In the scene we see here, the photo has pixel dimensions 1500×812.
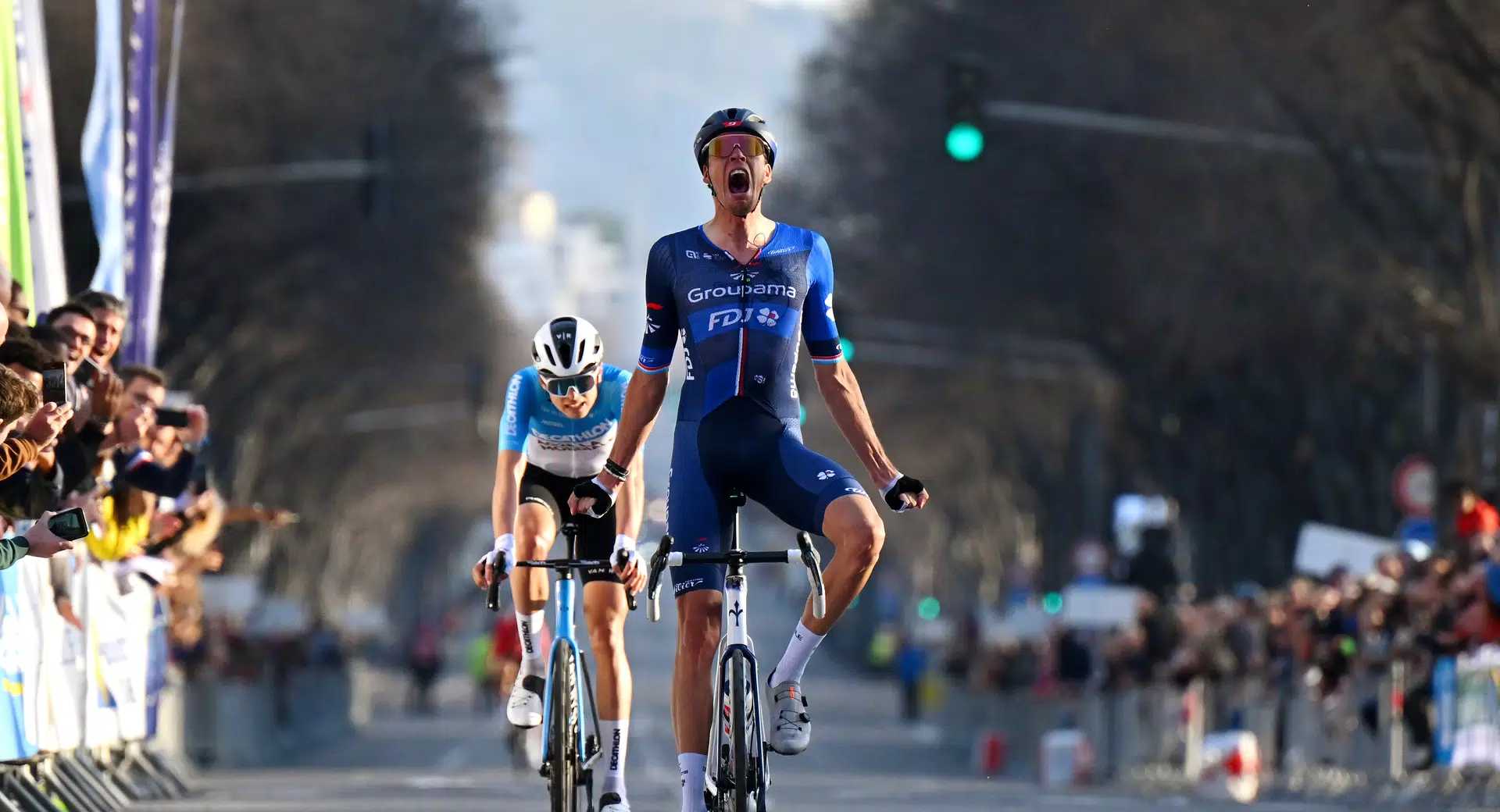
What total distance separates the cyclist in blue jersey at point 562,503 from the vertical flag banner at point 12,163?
5.29 m

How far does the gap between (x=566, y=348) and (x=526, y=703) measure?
143 centimetres

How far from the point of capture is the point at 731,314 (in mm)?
11625

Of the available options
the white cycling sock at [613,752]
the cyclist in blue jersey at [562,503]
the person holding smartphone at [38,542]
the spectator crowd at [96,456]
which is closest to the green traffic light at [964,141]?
the spectator crowd at [96,456]

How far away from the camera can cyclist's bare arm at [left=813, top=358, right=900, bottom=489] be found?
11.7 m

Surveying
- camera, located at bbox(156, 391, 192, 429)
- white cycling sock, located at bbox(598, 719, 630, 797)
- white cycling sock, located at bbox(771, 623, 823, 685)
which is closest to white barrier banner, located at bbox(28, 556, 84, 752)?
camera, located at bbox(156, 391, 192, 429)

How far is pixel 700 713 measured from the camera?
11.6m

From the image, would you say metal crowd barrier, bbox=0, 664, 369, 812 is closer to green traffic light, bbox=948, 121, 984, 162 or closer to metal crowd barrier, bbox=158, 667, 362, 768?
metal crowd barrier, bbox=158, 667, 362, 768

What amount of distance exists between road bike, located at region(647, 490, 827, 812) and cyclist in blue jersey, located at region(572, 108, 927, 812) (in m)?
0.10

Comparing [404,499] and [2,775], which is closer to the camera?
[2,775]

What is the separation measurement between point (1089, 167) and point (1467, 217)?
51.4 ft

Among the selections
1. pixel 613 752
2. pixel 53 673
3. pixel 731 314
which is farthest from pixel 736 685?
pixel 53 673

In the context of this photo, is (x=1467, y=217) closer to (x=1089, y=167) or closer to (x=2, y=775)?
(x=1089, y=167)

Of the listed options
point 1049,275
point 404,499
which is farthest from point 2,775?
point 404,499

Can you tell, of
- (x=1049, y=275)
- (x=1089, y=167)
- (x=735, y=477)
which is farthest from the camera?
(x=1049, y=275)
